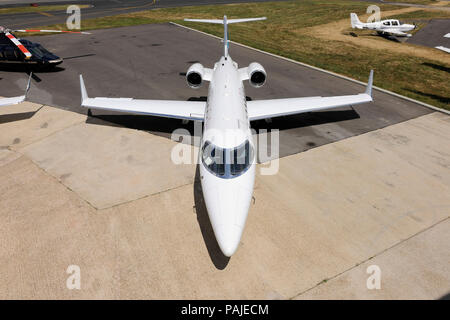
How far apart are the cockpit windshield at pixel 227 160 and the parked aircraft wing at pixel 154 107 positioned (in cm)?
494

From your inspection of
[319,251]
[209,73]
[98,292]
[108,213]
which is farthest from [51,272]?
[209,73]

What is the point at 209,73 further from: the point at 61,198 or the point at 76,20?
the point at 76,20

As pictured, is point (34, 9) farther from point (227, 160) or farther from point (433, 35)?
point (433, 35)

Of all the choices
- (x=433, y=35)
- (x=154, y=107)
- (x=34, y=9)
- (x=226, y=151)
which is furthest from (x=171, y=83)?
(x=34, y=9)

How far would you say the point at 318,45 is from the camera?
31.4 metres

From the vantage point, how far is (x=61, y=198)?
10.1 metres

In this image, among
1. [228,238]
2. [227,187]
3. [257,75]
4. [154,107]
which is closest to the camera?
[228,238]

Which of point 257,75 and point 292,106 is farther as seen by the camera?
point 257,75

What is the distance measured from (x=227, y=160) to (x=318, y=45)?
2863 centimetres

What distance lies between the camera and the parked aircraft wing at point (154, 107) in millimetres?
13246

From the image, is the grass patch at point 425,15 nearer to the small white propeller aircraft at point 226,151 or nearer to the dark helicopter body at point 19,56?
the small white propeller aircraft at point 226,151

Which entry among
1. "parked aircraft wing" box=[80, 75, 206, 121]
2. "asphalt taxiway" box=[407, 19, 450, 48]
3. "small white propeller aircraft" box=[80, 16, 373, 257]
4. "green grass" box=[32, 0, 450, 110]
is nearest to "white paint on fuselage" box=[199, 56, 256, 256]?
"small white propeller aircraft" box=[80, 16, 373, 257]

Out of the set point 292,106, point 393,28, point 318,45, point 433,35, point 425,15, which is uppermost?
point 425,15
